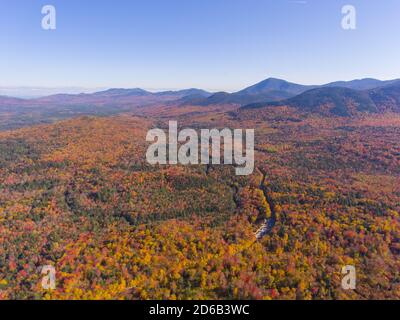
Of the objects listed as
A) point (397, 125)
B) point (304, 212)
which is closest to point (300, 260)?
point (304, 212)

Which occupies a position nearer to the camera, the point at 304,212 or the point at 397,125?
the point at 304,212


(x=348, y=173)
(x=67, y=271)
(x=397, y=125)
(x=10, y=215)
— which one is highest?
(x=397, y=125)

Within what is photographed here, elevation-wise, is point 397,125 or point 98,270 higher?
point 397,125

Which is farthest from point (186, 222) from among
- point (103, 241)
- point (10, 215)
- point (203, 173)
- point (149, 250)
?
point (10, 215)

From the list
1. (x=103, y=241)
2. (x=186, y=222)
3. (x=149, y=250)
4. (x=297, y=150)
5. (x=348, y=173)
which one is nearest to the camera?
(x=149, y=250)
